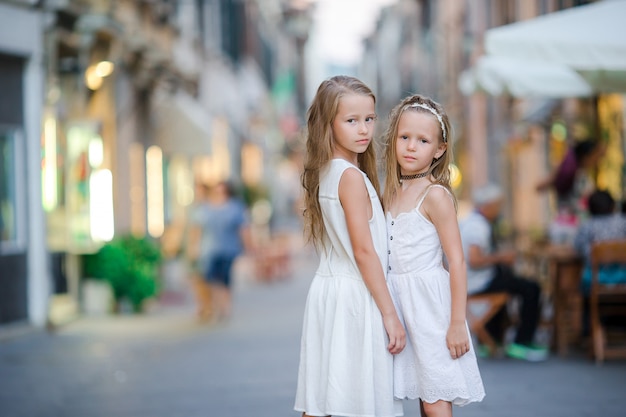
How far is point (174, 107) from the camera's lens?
21.5 m

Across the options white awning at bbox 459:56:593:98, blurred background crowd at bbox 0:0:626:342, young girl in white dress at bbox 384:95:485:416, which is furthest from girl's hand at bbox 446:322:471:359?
white awning at bbox 459:56:593:98

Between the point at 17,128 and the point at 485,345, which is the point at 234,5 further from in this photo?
the point at 485,345

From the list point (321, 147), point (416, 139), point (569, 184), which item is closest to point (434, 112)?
point (416, 139)

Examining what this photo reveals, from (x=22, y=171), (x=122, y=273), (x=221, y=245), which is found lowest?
(x=122, y=273)

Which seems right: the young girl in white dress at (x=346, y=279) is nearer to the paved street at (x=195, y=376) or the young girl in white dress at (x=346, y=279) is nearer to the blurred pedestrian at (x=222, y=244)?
the paved street at (x=195, y=376)

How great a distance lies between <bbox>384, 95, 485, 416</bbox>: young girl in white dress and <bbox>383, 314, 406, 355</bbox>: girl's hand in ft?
0.30

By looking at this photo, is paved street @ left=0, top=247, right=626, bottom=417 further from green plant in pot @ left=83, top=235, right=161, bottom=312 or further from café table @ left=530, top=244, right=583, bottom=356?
green plant in pot @ left=83, top=235, right=161, bottom=312

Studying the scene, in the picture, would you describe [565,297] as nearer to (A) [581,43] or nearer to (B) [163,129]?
(A) [581,43]

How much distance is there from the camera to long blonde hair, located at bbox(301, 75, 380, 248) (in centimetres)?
451

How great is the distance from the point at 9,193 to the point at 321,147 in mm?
9145

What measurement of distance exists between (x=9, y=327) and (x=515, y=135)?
1163cm

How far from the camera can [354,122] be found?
14.8ft

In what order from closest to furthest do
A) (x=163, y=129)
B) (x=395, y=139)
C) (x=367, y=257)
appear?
(x=367, y=257), (x=395, y=139), (x=163, y=129)

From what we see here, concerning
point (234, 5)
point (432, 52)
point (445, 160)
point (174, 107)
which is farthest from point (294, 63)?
point (445, 160)
